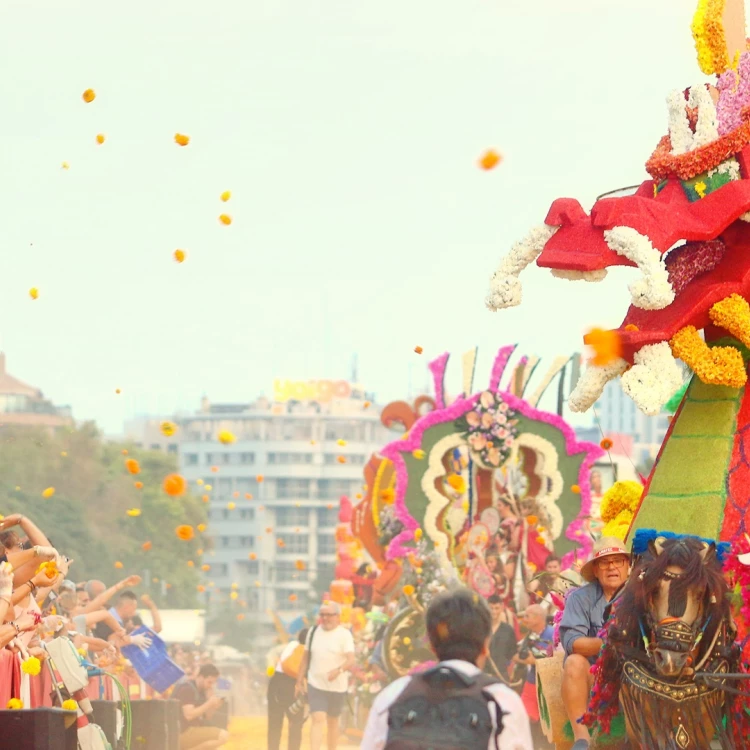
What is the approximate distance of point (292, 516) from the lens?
5500 cm

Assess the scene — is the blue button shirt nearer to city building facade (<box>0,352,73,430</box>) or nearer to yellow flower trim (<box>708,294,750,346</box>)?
yellow flower trim (<box>708,294,750,346</box>)

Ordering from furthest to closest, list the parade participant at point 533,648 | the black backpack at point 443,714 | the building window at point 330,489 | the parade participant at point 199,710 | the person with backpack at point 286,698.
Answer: the building window at point 330,489 → the person with backpack at point 286,698 → the parade participant at point 199,710 → the parade participant at point 533,648 → the black backpack at point 443,714

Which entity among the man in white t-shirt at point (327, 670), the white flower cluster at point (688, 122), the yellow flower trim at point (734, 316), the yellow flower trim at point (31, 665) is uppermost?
the white flower cluster at point (688, 122)

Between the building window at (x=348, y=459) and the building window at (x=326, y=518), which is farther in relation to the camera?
the building window at (x=348, y=459)

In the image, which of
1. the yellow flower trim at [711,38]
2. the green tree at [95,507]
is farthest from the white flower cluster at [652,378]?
the green tree at [95,507]

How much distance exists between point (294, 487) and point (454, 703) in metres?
48.5

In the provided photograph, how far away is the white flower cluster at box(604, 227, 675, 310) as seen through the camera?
22.0ft

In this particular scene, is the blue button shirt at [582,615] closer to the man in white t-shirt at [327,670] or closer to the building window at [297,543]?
the man in white t-shirt at [327,670]

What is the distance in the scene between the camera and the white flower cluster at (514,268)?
7172 millimetres

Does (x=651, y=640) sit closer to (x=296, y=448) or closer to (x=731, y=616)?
(x=731, y=616)

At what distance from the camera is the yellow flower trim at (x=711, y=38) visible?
7.38m

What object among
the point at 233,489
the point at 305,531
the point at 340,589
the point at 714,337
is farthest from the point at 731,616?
the point at 233,489

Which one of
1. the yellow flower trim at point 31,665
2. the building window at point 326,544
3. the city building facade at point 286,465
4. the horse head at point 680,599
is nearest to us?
the horse head at point 680,599

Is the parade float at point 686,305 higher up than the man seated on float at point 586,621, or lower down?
higher up
